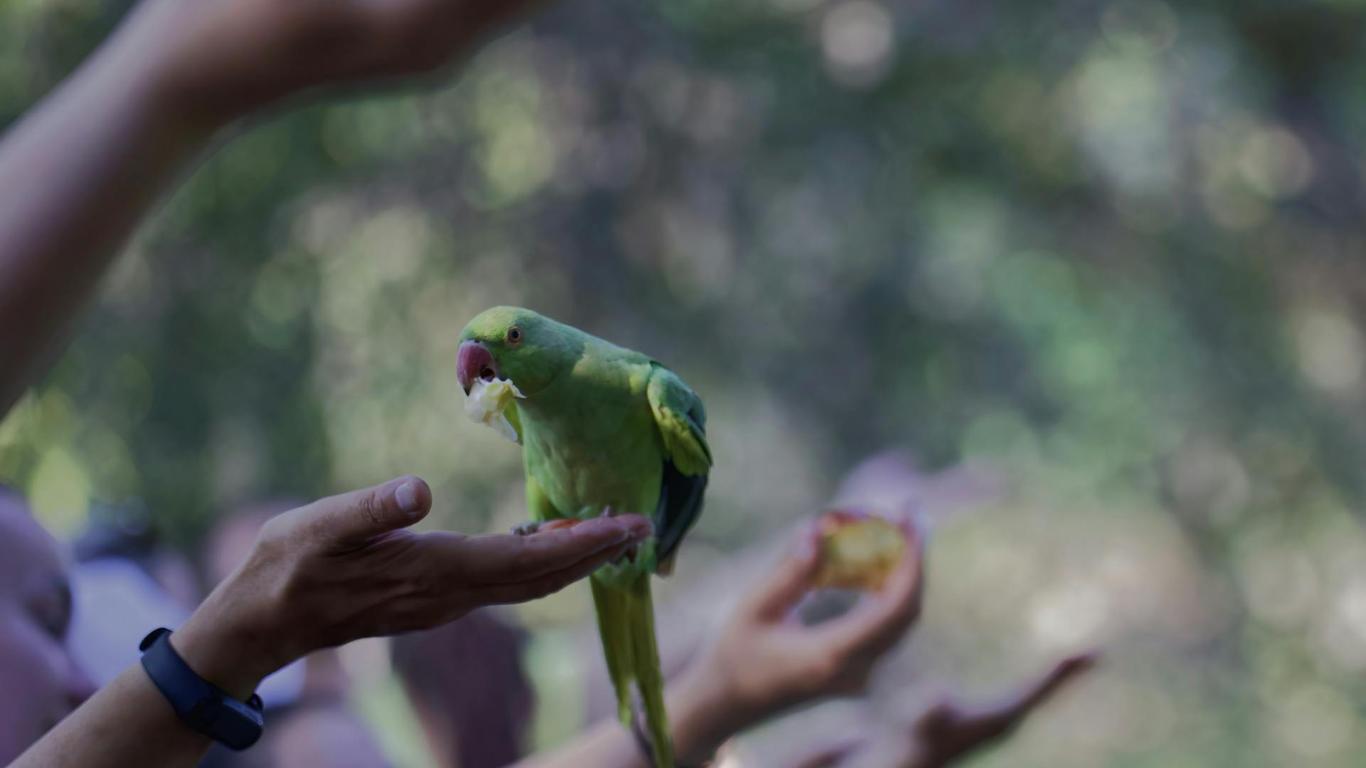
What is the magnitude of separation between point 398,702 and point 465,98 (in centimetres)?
218

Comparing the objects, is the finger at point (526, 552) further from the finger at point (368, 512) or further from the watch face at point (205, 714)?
the watch face at point (205, 714)

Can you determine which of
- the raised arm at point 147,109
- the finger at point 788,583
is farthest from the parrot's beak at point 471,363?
the finger at point 788,583

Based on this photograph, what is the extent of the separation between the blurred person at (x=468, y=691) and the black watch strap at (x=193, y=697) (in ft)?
2.83

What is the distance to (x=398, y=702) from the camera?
1.59 metres

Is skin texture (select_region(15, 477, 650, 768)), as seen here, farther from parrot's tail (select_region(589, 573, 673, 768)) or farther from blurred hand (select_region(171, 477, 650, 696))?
parrot's tail (select_region(589, 573, 673, 768))

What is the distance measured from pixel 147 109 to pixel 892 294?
280 centimetres

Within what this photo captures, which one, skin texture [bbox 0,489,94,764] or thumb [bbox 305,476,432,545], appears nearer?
thumb [bbox 305,476,432,545]

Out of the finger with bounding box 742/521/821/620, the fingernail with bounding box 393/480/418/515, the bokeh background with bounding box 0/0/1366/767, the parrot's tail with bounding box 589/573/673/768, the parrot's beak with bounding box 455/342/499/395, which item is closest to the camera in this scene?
the fingernail with bounding box 393/480/418/515

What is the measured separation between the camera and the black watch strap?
67cm

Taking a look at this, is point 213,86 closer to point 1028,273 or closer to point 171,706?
point 171,706

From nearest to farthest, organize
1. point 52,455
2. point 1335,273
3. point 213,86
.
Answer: point 213,86 < point 52,455 < point 1335,273

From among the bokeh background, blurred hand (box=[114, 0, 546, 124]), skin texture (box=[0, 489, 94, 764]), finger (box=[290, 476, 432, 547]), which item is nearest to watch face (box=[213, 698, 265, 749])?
finger (box=[290, 476, 432, 547])

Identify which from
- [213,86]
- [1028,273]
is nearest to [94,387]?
[213,86]

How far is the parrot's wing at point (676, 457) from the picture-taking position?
79 centimetres
